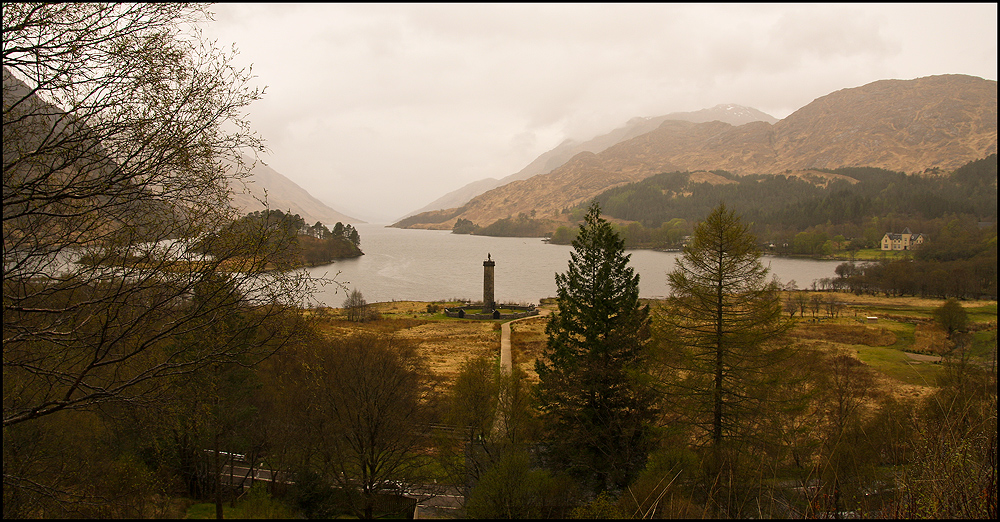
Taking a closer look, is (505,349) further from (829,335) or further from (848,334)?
(848,334)

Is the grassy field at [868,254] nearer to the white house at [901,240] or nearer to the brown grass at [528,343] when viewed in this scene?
the white house at [901,240]

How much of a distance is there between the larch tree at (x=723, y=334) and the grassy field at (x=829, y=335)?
14.6 metres

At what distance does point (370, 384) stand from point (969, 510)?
50.7 ft

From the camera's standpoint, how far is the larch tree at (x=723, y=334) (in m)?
13.6

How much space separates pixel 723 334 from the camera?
547 inches

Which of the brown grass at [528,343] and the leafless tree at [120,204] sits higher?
the leafless tree at [120,204]

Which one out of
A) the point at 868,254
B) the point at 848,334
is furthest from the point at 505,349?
the point at 868,254

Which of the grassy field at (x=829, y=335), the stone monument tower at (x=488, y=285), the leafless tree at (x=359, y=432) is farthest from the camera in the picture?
the stone monument tower at (x=488, y=285)

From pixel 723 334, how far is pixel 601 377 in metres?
3.87

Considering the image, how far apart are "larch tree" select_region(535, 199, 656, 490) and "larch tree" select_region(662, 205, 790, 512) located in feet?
3.86

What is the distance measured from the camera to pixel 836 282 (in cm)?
7675

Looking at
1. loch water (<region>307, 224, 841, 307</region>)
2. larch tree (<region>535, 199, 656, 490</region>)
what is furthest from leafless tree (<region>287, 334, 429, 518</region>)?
loch water (<region>307, 224, 841, 307</region>)

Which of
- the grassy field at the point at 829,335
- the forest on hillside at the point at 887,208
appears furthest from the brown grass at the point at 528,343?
the forest on hillside at the point at 887,208

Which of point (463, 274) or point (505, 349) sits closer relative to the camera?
point (505, 349)
